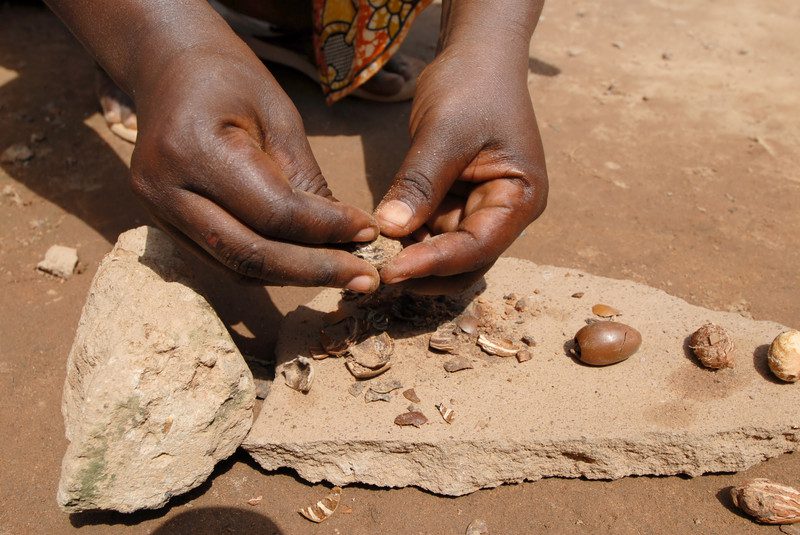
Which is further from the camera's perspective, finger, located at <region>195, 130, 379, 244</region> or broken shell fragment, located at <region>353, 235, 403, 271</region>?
broken shell fragment, located at <region>353, 235, 403, 271</region>

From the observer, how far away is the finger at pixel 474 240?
6.86 feet

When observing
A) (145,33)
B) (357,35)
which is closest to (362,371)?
(145,33)

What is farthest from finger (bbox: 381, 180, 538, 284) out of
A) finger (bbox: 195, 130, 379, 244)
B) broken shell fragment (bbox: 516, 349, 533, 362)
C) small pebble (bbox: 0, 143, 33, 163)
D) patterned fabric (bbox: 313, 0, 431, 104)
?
small pebble (bbox: 0, 143, 33, 163)

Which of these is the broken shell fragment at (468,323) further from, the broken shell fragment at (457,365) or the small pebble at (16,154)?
the small pebble at (16,154)

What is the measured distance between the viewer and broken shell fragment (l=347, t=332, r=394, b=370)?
2.33 m

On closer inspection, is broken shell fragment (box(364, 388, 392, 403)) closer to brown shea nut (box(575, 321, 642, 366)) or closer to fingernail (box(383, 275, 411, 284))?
fingernail (box(383, 275, 411, 284))

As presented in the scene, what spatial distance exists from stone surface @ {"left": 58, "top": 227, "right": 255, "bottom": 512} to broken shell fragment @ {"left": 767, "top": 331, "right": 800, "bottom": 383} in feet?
5.53

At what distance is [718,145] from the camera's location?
12.4 feet

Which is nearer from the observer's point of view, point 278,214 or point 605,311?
point 278,214

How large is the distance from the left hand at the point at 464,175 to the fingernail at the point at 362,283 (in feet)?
0.19

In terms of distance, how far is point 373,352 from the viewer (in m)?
2.35

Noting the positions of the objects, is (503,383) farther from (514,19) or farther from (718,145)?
(718,145)

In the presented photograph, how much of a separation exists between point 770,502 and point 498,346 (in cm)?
93

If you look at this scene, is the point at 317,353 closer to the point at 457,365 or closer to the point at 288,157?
the point at 457,365
